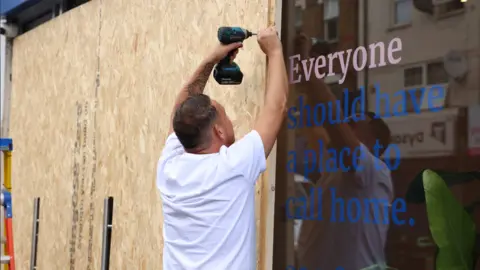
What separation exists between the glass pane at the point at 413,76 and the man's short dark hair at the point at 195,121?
0.86 meters

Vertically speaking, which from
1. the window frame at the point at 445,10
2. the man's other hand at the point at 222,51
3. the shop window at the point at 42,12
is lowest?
the man's other hand at the point at 222,51

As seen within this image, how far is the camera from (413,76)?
302 centimetres

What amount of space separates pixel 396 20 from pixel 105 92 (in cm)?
290

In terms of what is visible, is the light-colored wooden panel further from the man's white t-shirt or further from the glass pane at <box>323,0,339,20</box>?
the man's white t-shirt

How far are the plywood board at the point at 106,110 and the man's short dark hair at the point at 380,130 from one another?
78 cm

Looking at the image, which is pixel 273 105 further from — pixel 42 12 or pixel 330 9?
pixel 42 12

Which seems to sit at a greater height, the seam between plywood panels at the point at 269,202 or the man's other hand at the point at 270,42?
the man's other hand at the point at 270,42

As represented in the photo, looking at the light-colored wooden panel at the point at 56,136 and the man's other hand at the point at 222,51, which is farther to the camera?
the light-colored wooden panel at the point at 56,136

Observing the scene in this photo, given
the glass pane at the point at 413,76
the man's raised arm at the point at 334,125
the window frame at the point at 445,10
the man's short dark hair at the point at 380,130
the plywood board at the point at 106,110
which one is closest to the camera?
the window frame at the point at 445,10

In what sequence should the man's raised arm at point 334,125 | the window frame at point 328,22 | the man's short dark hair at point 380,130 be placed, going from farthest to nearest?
1. the window frame at point 328,22
2. the man's raised arm at point 334,125
3. the man's short dark hair at point 380,130

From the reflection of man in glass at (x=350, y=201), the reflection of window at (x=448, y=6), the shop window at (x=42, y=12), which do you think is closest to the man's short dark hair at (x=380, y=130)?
the reflection of man in glass at (x=350, y=201)

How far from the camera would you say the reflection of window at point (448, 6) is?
283 centimetres

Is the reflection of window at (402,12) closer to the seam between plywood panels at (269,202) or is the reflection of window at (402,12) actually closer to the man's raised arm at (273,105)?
the man's raised arm at (273,105)

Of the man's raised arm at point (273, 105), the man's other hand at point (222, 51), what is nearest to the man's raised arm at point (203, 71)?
the man's other hand at point (222, 51)
